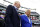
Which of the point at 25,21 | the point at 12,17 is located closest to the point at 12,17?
the point at 12,17

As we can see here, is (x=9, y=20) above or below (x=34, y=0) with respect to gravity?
below

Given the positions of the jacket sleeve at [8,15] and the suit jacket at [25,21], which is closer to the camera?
the jacket sleeve at [8,15]

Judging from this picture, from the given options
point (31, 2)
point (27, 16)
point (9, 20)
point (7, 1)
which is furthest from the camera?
point (31, 2)

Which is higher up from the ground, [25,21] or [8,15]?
[8,15]

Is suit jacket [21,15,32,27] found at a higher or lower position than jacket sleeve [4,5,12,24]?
lower

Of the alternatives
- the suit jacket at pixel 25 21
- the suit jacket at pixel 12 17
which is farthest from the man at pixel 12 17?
the suit jacket at pixel 25 21

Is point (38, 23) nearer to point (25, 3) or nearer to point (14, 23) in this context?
point (25, 3)

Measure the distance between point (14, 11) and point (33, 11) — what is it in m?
2.48

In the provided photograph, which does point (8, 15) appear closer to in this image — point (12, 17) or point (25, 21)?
point (12, 17)

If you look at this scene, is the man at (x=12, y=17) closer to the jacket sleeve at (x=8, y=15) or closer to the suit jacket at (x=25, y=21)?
the jacket sleeve at (x=8, y=15)

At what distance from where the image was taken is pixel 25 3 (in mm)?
4340

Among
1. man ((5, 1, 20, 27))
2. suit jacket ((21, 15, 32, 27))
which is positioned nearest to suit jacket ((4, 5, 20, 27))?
man ((5, 1, 20, 27))

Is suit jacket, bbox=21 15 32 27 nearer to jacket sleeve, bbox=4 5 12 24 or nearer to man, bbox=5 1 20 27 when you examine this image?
man, bbox=5 1 20 27

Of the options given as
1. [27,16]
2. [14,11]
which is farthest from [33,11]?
[14,11]
